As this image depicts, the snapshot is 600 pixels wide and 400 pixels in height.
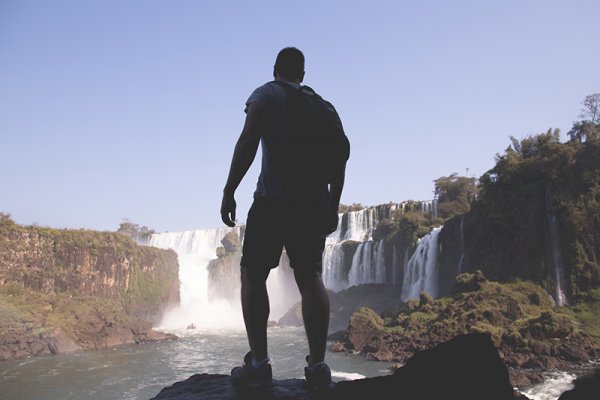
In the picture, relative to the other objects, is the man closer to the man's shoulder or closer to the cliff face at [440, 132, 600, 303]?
the man's shoulder

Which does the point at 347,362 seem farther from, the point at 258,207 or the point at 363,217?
the point at 363,217

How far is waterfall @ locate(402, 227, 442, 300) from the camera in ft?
113

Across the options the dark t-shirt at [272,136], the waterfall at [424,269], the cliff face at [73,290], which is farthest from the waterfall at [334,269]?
the dark t-shirt at [272,136]

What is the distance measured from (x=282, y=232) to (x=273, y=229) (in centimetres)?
6

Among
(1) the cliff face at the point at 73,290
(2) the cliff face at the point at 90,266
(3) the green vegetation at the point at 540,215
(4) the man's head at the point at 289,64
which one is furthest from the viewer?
(2) the cliff face at the point at 90,266

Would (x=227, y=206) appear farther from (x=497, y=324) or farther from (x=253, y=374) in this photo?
(x=497, y=324)

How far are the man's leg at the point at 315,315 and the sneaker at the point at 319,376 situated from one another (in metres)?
0.05

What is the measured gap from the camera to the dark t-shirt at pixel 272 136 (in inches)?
119

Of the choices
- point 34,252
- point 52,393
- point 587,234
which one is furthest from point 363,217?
point 52,393

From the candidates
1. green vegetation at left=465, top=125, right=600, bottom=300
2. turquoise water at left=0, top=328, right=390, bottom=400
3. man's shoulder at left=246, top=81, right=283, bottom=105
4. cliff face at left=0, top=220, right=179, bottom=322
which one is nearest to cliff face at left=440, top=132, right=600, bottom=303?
green vegetation at left=465, top=125, right=600, bottom=300

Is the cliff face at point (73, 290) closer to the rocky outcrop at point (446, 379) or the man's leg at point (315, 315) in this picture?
the man's leg at point (315, 315)

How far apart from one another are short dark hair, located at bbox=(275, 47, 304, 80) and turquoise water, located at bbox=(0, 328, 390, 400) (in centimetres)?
1715

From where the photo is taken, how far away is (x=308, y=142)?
10.0 ft

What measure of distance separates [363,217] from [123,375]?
32058 mm
